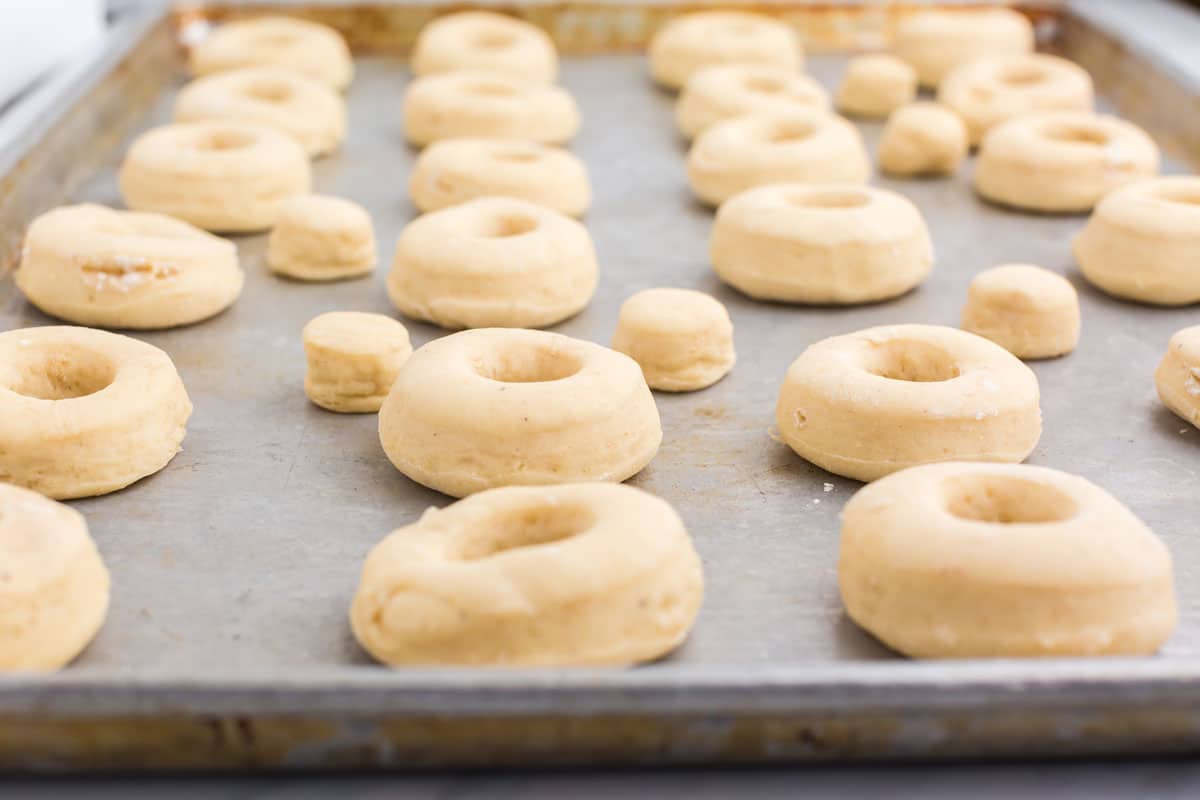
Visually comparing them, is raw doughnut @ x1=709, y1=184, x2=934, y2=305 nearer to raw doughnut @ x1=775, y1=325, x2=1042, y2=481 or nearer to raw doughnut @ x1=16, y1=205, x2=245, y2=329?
raw doughnut @ x1=775, y1=325, x2=1042, y2=481

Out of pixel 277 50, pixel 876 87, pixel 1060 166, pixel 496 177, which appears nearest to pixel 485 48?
pixel 277 50

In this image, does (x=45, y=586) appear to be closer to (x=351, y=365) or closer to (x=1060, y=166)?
(x=351, y=365)

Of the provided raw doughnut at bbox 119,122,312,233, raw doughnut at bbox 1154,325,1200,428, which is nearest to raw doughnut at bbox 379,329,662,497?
raw doughnut at bbox 1154,325,1200,428

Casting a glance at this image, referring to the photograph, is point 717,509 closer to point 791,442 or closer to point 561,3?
point 791,442

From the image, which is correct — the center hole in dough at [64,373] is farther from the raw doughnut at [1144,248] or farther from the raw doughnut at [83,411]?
the raw doughnut at [1144,248]

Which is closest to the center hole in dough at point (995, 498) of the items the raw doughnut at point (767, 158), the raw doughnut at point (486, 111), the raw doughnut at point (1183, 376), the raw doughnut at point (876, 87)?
the raw doughnut at point (1183, 376)
